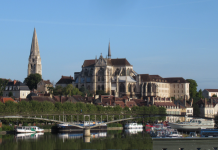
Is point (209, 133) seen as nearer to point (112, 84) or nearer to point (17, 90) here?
point (17, 90)

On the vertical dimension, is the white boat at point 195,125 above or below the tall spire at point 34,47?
below

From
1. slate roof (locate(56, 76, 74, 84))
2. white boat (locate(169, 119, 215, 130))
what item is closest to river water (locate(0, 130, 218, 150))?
white boat (locate(169, 119, 215, 130))

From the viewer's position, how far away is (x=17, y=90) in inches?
5261

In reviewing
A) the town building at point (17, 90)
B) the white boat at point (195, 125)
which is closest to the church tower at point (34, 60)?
the town building at point (17, 90)

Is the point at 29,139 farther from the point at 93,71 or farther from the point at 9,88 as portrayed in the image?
the point at 93,71

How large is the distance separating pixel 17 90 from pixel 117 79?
41.1m

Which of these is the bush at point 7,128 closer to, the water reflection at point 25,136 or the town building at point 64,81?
the water reflection at point 25,136

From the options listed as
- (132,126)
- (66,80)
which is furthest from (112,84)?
(132,126)

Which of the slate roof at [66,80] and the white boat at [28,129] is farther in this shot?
the slate roof at [66,80]

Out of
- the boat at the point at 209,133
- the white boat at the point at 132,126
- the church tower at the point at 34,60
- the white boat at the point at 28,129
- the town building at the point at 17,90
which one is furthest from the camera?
the church tower at the point at 34,60

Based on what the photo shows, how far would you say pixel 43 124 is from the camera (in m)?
87.2

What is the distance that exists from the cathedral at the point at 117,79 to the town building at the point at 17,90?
104ft

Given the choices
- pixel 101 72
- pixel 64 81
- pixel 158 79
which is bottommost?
pixel 64 81

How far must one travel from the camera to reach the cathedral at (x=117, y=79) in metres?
162
